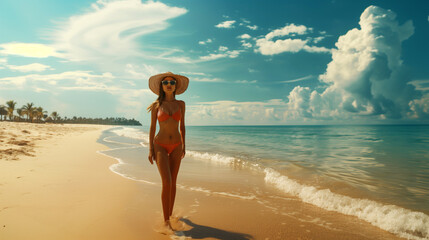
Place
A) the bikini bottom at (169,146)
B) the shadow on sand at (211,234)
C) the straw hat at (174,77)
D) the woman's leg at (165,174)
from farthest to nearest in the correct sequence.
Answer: the straw hat at (174,77) < the bikini bottom at (169,146) < the woman's leg at (165,174) < the shadow on sand at (211,234)

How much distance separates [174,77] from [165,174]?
1.79 metres

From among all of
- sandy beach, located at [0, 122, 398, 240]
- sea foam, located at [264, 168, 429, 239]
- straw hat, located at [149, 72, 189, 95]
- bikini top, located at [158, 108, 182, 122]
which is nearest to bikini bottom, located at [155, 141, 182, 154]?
bikini top, located at [158, 108, 182, 122]

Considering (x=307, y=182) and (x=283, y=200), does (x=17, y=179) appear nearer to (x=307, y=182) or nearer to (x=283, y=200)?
(x=283, y=200)

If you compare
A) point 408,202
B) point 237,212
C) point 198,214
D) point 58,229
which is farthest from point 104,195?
point 408,202

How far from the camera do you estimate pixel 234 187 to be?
22.4 ft

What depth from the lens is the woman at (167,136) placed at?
381 cm

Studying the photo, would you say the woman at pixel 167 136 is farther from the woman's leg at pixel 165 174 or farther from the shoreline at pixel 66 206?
the shoreline at pixel 66 206

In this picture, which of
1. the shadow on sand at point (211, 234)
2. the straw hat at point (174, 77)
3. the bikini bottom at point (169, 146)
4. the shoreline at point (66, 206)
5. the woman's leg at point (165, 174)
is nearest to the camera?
the shoreline at point (66, 206)

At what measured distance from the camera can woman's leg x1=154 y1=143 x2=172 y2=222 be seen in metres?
3.76

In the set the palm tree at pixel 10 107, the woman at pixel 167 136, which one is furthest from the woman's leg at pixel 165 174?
the palm tree at pixel 10 107

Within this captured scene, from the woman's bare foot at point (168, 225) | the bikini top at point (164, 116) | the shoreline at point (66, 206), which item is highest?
the bikini top at point (164, 116)

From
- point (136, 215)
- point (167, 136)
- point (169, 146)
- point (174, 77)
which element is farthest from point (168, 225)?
point (174, 77)

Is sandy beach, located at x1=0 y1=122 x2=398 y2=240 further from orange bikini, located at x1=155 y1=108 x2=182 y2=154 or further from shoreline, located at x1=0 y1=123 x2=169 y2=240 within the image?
orange bikini, located at x1=155 y1=108 x2=182 y2=154

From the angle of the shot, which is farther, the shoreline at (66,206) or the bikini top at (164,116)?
the bikini top at (164,116)
